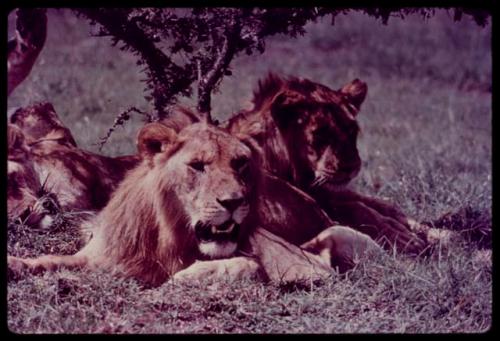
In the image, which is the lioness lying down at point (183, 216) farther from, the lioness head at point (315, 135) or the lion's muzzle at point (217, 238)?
the lioness head at point (315, 135)

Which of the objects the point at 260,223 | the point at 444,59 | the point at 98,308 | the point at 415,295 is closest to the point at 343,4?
the point at 260,223

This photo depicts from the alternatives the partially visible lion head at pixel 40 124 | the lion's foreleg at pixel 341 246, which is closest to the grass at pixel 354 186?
the lion's foreleg at pixel 341 246

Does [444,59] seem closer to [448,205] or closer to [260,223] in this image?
[448,205]

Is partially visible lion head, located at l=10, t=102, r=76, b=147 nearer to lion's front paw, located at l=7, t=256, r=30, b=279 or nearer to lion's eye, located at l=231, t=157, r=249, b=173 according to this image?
lion's front paw, located at l=7, t=256, r=30, b=279

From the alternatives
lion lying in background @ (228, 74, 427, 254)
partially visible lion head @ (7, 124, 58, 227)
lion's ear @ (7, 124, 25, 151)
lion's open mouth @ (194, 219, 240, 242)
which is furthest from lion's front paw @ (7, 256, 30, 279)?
lion lying in background @ (228, 74, 427, 254)

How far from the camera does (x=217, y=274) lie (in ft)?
12.0

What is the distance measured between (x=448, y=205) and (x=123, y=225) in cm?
236

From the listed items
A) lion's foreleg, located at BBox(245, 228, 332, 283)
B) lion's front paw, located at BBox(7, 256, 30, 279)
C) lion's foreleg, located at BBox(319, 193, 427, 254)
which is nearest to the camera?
lion's front paw, located at BBox(7, 256, 30, 279)

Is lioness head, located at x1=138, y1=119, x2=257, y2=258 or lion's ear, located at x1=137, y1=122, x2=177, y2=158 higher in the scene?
lion's ear, located at x1=137, y1=122, x2=177, y2=158

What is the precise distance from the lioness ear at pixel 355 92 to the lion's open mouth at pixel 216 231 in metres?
1.20

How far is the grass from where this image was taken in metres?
3.52

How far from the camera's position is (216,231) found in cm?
360

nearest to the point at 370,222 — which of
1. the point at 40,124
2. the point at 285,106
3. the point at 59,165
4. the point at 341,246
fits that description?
the point at 341,246

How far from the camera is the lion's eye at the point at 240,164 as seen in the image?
11.9 feet
